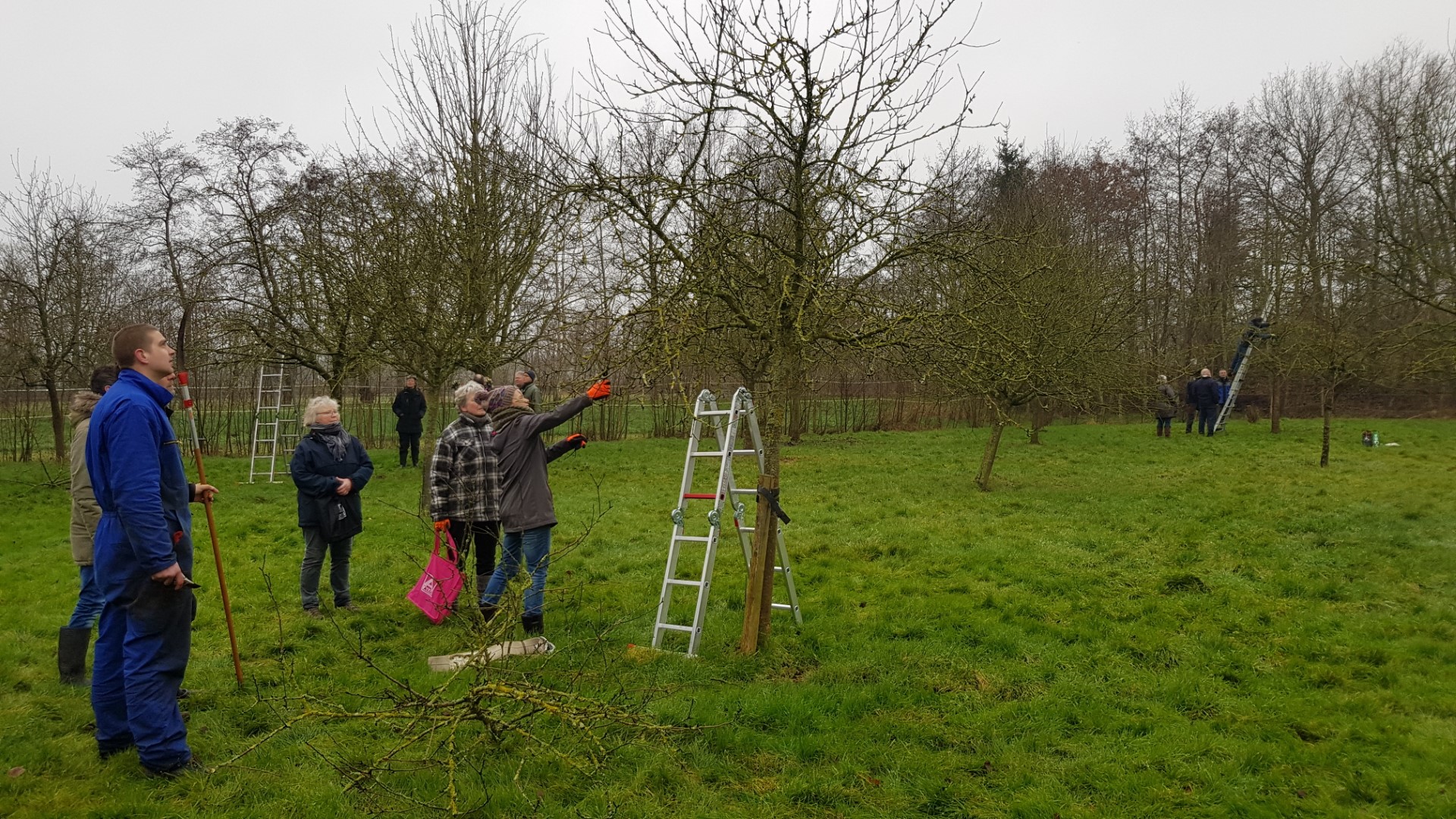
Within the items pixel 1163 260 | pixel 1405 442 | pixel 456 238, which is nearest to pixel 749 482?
pixel 456 238

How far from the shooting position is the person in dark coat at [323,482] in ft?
19.8

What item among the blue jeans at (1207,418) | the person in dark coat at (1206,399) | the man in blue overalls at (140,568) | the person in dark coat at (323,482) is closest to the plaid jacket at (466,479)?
the person in dark coat at (323,482)

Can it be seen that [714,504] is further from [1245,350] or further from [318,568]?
[1245,350]

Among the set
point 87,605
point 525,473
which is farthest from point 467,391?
point 87,605

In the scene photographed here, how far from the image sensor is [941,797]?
11.9ft

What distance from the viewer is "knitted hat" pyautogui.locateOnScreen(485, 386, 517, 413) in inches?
229

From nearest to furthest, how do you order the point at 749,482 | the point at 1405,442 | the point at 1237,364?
the point at 749,482
the point at 1405,442
the point at 1237,364

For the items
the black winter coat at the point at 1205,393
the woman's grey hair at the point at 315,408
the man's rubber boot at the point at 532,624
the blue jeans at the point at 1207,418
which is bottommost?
the man's rubber boot at the point at 532,624

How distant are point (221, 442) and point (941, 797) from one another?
2021cm

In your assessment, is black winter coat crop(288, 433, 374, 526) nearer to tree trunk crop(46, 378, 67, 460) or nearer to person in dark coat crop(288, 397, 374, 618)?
person in dark coat crop(288, 397, 374, 618)

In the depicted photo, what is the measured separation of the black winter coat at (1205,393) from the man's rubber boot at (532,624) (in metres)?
20.9

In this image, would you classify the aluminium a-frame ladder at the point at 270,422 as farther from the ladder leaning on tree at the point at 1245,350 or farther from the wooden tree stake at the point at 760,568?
the ladder leaning on tree at the point at 1245,350

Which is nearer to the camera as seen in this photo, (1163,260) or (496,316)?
(496,316)

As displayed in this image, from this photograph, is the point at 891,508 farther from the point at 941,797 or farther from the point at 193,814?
the point at 193,814
